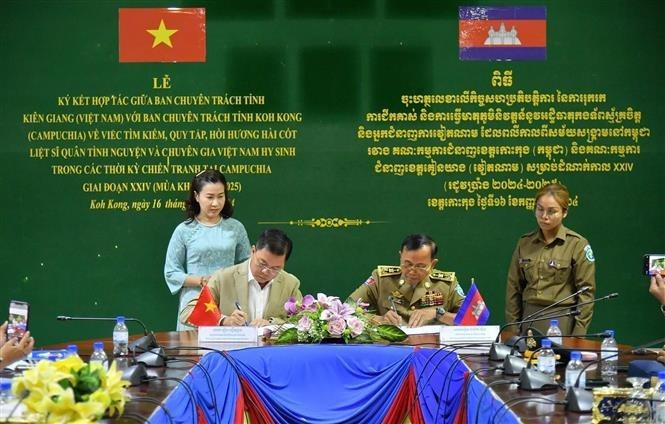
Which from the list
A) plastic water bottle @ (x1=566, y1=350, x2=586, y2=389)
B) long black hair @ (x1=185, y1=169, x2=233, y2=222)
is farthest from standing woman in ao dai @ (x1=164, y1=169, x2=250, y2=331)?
plastic water bottle @ (x1=566, y1=350, x2=586, y2=389)

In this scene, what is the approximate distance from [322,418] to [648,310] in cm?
297

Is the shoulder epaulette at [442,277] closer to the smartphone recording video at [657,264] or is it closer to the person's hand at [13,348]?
the smartphone recording video at [657,264]

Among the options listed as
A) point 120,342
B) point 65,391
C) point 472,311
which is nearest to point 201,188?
point 120,342

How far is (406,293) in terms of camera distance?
5230 mm

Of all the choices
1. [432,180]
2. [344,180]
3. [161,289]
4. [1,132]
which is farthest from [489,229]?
[1,132]

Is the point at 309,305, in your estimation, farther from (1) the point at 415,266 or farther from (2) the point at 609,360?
(2) the point at 609,360

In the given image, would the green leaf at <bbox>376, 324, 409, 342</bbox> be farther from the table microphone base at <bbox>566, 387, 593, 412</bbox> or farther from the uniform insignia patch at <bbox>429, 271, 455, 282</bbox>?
the table microphone base at <bbox>566, 387, 593, 412</bbox>

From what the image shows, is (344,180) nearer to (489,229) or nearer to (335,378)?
(489,229)

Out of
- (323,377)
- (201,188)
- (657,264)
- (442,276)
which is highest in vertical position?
(201,188)

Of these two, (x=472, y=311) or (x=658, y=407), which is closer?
(x=658, y=407)

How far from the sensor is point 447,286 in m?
5.22

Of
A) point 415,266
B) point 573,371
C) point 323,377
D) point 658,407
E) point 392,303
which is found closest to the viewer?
point 658,407

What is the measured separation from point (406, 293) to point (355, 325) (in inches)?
32.1

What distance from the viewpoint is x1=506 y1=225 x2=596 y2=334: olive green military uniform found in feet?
17.0
